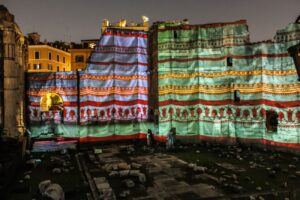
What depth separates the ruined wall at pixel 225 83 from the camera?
42.7ft

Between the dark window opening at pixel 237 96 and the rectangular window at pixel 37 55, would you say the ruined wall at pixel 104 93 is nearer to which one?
the dark window opening at pixel 237 96

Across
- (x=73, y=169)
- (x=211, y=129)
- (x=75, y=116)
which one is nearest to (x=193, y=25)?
(x=211, y=129)

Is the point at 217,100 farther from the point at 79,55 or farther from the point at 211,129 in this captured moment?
the point at 79,55

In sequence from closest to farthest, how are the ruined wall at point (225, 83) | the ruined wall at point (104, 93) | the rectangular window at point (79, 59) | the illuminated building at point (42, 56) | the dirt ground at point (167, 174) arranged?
the dirt ground at point (167, 174) → the ruined wall at point (225, 83) → the ruined wall at point (104, 93) → the illuminated building at point (42, 56) → the rectangular window at point (79, 59)

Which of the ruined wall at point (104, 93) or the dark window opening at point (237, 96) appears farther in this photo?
the ruined wall at point (104, 93)

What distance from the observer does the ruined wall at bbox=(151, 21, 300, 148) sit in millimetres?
13000

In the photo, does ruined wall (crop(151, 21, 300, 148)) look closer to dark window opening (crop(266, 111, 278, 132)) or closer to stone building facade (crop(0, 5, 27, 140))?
dark window opening (crop(266, 111, 278, 132))

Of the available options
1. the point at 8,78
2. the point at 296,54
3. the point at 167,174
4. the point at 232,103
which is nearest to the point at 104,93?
the point at 8,78

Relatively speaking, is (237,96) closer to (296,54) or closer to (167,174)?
(296,54)

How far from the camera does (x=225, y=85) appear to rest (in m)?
14.7

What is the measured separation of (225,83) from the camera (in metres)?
14.7

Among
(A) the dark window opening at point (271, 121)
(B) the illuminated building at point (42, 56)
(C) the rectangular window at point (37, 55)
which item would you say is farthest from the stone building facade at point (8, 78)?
(C) the rectangular window at point (37, 55)

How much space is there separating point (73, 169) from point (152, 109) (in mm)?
7208

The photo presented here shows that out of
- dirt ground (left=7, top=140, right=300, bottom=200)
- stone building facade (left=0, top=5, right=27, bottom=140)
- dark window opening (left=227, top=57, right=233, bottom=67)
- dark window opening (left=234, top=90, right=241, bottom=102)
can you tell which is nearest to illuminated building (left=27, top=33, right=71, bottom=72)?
stone building facade (left=0, top=5, right=27, bottom=140)
